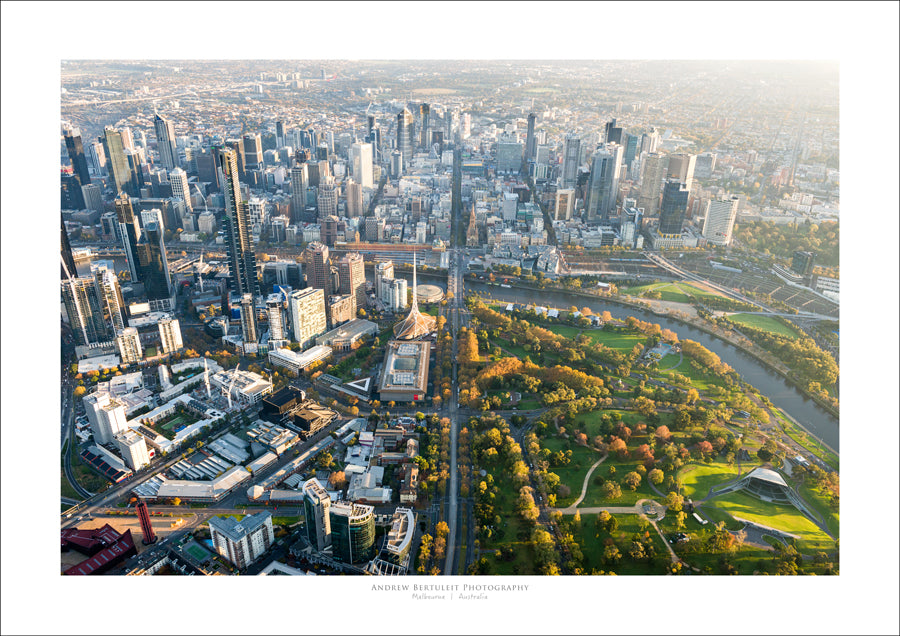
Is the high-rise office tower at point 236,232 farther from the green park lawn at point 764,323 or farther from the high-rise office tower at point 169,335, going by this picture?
the green park lawn at point 764,323

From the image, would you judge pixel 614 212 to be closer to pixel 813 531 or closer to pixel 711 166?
pixel 711 166

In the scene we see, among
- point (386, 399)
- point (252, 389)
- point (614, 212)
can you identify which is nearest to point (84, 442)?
point (252, 389)

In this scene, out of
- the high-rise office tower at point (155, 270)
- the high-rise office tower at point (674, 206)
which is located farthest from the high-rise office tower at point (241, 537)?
the high-rise office tower at point (674, 206)

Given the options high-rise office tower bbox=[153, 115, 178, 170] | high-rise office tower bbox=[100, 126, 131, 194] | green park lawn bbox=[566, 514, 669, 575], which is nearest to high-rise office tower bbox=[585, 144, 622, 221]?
green park lawn bbox=[566, 514, 669, 575]

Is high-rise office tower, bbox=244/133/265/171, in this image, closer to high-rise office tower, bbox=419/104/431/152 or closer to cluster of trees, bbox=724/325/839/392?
high-rise office tower, bbox=419/104/431/152

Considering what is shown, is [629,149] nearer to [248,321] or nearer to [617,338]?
[617,338]

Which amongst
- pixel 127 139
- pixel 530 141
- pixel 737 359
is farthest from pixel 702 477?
pixel 127 139
